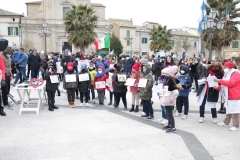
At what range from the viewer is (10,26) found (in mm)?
46062

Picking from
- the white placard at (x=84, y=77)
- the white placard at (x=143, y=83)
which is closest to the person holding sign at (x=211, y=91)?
the white placard at (x=143, y=83)

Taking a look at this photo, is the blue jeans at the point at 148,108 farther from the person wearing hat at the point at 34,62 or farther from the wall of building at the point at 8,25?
the wall of building at the point at 8,25

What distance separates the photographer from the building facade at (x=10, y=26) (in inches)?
1804

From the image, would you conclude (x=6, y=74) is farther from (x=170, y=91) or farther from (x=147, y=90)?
(x=170, y=91)

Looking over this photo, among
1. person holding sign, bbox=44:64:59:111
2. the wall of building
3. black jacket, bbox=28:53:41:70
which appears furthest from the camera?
the wall of building

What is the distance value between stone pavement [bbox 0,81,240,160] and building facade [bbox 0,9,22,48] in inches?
1654

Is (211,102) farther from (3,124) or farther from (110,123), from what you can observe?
(3,124)

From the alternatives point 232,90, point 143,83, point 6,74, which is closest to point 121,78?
point 143,83

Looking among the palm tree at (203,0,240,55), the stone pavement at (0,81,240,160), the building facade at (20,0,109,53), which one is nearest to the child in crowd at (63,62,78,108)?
the stone pavement at (0,81,240,160)

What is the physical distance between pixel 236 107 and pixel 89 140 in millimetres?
3729

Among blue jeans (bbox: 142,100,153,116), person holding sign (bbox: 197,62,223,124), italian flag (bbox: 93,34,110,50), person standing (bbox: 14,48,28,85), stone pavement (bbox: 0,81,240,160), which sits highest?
italian flag (bbox: 93,34,110,50)

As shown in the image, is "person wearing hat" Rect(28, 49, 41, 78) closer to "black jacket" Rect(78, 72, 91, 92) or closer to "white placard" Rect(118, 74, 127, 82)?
"black jacket" Rect(78, 72, 91, 92)

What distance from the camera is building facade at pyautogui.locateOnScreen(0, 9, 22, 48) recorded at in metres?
45.8

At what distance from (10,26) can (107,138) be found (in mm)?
46409
